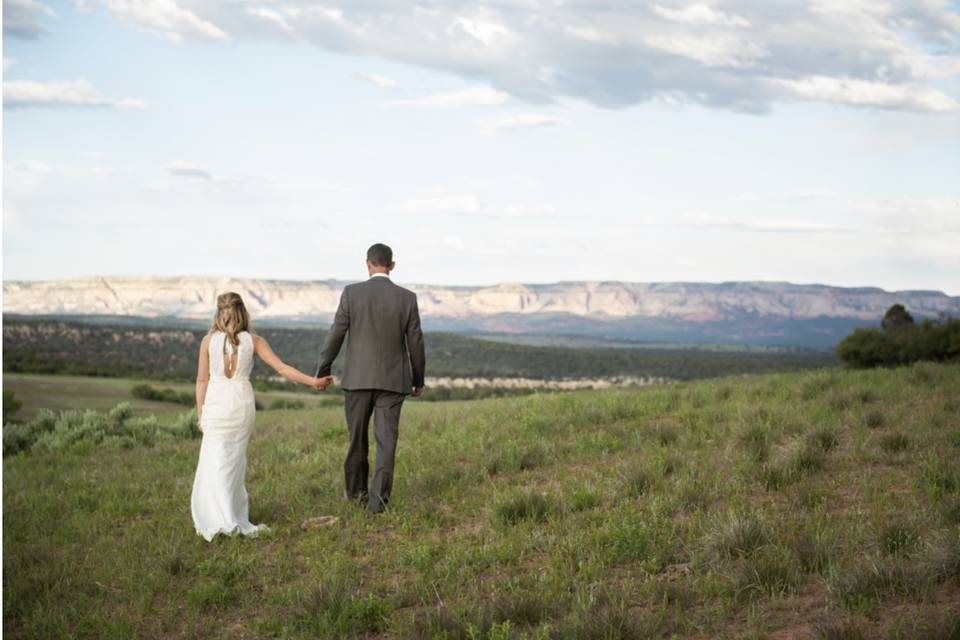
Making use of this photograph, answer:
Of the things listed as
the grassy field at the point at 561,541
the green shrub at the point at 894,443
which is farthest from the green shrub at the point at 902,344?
the green shrub at the point at 894,443

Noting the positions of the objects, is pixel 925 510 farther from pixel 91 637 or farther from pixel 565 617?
pixel 91 637

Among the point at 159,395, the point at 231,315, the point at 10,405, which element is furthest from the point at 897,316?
the point at 231,315

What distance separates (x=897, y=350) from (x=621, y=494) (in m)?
44.0

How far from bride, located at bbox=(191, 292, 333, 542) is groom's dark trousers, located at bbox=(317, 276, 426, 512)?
2.02 feet

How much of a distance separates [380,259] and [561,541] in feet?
13.5

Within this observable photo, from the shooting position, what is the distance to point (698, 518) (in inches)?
355

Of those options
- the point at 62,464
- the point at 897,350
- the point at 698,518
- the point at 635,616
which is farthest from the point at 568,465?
the point at 897,350

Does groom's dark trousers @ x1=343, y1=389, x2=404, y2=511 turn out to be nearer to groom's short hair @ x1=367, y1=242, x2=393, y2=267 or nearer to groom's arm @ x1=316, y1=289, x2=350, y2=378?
groom's arm @ x1=316, y1=289, x2=350, y2=378

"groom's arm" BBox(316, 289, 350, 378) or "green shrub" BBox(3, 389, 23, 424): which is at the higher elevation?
"groom's arm" BBox(316, 289, 350, 378)

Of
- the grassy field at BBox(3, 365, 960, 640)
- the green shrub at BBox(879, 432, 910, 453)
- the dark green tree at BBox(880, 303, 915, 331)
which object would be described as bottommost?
the grassy field at BBox(3, 365, 960, 640)

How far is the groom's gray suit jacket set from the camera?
428 inches

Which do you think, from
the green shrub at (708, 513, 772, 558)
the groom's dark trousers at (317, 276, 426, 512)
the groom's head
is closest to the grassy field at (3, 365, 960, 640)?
the green shrub at (708, 513, 772, 558)

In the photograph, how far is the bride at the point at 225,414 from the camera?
1067cm

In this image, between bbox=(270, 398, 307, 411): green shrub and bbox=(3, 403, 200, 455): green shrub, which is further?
bbox=(270, 398, 307, 411): green shrub
